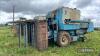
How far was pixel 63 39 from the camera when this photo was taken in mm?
18328

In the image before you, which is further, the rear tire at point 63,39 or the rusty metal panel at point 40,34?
the rear tire at point 63,39

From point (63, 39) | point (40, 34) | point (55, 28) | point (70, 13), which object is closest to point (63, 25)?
point (55, 28)

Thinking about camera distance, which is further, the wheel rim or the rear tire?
the wheel rim

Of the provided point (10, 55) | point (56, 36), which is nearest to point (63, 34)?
point (56, 36)

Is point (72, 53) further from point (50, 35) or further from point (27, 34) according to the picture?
point (27, 34)

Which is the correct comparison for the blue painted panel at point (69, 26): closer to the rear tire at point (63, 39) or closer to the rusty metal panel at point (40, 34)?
the rear tire at point (63, 39)

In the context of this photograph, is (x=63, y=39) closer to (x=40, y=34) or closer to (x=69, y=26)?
(x=69, y=26)

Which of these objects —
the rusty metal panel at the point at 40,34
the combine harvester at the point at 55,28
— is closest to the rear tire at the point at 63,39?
the combine harvester at the point at 55,28

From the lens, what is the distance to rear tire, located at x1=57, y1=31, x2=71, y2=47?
17922mm

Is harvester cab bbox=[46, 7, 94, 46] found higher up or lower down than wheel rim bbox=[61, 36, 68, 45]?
higher up

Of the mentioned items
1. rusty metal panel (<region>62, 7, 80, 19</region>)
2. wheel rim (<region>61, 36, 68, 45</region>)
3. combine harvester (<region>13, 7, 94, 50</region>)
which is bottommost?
wheel rim (<region>61, 36, 68, 45</region>)

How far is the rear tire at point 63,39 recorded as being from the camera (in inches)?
706

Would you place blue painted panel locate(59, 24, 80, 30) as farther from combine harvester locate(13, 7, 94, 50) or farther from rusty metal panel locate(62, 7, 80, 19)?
rusty metal panel locate(62, 7, 80, 19)

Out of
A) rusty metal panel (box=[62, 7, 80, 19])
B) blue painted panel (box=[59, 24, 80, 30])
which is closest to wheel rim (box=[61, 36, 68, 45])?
blue painted panel (box=[59, 24, 80, 30])
